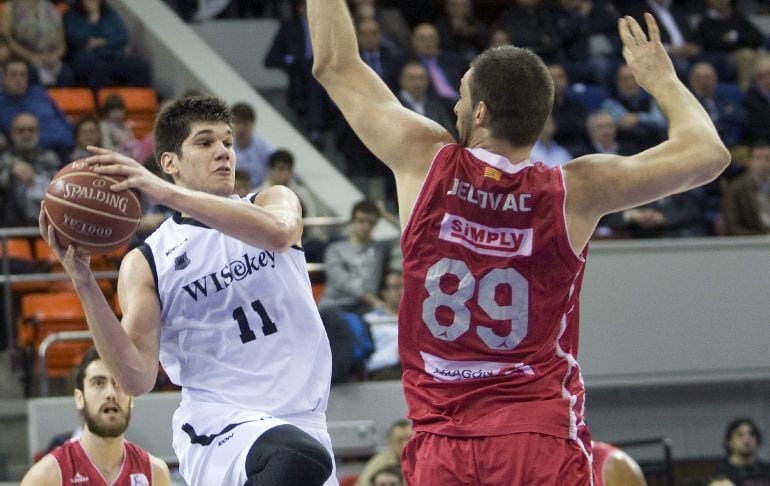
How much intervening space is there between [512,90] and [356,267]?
6.55m

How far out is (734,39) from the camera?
1522cm

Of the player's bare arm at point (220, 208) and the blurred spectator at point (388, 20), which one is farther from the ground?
the blurred spectator at point (388, 20)

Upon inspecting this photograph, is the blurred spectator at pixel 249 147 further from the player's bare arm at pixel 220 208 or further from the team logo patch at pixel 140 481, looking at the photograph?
the player's bare arm at pixel 220 208

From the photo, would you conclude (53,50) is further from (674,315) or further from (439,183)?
(439,183)

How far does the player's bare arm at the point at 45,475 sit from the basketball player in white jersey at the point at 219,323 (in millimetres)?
1602

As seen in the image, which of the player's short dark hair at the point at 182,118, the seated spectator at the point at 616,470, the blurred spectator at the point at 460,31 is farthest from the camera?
the blurred spectator at the point at 460,31

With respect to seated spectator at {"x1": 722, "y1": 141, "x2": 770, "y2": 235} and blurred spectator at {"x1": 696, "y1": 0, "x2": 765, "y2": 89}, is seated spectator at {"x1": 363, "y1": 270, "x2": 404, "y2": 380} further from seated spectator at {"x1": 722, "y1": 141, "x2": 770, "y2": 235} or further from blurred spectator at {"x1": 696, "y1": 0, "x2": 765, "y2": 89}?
blurred spectator at {"x1": 696, "y1": 0, "x2": 765, "y2": 89}

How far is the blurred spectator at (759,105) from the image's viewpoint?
13875 millimetres

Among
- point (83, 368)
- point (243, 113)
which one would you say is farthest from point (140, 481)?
point (243, 113)

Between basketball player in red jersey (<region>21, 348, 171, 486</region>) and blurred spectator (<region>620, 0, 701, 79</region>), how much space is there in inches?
359

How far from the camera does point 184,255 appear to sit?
514cm

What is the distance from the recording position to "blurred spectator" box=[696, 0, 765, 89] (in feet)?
49.7

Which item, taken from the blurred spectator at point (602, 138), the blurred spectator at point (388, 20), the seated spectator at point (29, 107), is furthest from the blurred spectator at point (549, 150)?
the seated spectator at point (29, 107)

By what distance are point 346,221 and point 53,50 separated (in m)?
3.34
